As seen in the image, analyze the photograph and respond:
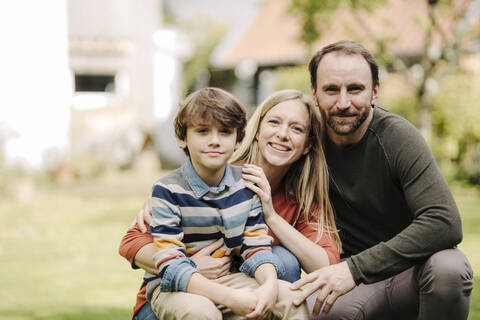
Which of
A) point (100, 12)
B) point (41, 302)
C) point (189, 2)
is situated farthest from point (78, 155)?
point (189, 2)

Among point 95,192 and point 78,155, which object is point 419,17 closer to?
point 95,192

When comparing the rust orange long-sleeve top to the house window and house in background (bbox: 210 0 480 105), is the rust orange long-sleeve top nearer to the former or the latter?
house in background (bbox: 210 0 480 105)

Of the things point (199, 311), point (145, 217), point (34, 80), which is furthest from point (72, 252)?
point (34, 80)

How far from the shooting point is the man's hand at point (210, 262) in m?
2.63

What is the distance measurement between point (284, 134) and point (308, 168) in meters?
0.23

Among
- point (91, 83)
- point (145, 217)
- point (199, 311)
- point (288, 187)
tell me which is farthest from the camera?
point (91, 83)

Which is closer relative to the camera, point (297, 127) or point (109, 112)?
point (297, 127)

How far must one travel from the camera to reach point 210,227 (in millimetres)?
2650

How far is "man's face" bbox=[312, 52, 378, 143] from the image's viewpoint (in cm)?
297

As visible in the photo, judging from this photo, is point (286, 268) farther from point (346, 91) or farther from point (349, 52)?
point (349, 52)

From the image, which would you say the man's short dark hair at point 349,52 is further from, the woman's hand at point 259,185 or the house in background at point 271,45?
the house in background at point 271,45

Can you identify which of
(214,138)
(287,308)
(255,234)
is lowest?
(287,308)

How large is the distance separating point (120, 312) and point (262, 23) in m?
17.3

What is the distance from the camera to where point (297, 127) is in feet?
9.97
